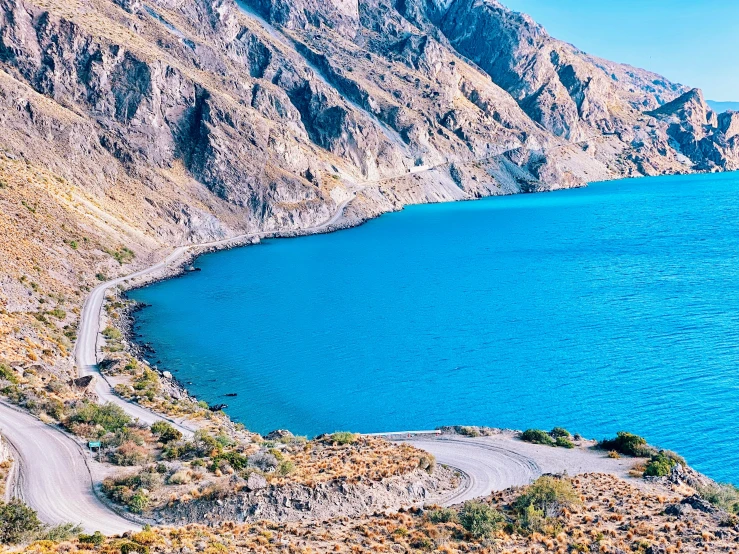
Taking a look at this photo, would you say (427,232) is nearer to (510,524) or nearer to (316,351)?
(316,351)

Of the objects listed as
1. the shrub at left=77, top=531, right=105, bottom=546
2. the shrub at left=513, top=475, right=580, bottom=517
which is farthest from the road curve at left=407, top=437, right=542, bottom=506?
the shrub at left=77, top=531, right=105, bottom=546

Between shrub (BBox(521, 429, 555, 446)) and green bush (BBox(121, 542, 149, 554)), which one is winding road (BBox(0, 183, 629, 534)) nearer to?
shrub (BBox(521, 429, 555, 446))

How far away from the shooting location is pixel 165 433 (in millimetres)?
41156

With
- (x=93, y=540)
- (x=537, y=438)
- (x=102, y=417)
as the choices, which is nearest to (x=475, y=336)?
(x=537, y=438)

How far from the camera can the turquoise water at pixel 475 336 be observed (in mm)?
54188

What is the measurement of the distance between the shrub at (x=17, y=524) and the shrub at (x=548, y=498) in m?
22.5

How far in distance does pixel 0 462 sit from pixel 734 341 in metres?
69.2

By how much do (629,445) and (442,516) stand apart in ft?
60.6

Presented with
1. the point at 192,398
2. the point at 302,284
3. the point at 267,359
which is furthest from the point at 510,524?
the point at 302,284

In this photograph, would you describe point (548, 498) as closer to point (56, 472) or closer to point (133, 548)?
point (133, 548)

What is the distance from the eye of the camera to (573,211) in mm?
192625

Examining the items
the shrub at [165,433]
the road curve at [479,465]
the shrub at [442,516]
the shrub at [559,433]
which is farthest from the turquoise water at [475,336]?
the shrub at [442,516]

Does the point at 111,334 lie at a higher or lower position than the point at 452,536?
higher

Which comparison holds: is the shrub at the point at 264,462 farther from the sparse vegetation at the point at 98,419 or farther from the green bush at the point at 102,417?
the green bush at the point at 102,417
